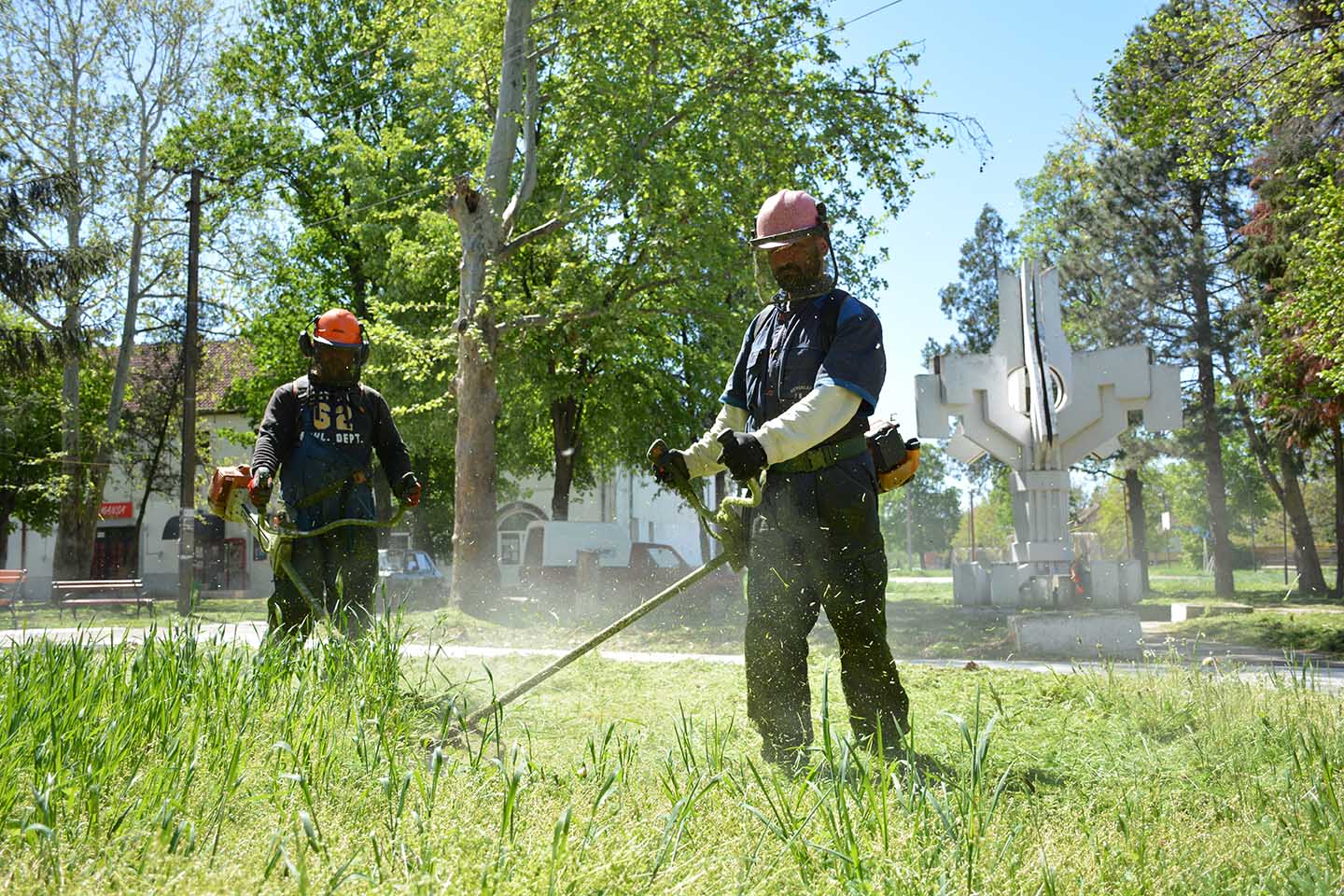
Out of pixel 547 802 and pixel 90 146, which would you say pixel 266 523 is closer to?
pixel 547 802

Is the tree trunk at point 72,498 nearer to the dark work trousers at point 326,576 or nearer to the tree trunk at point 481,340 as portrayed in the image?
the tree trunk at point 481,340

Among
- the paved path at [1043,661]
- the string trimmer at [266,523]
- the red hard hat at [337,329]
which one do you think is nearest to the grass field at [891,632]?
the paved path at [1043,661]

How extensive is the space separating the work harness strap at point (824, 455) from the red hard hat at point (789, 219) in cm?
78

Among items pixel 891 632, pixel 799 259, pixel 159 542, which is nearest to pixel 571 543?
pixel 891 632

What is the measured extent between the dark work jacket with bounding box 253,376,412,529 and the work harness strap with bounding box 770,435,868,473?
2.34 m

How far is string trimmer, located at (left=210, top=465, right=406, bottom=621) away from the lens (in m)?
5.31

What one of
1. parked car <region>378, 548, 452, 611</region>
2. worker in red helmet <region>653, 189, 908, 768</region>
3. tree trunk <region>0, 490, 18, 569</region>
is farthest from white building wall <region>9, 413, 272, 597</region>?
worker in red helmet <region>653, 189, 908, 768</region>

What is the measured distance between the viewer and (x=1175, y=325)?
29.0 meters

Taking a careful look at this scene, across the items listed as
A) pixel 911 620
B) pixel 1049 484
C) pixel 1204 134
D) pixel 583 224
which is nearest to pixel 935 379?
pixel 1049 484

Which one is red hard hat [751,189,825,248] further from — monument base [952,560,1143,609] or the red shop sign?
the red shop sign

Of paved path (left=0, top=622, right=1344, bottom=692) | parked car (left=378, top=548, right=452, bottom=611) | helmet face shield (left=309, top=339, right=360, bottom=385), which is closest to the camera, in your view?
helmet face shield (left=309, top=339, right=360, bottom=385)

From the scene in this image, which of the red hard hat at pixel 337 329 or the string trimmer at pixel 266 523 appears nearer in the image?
the string trimmer at pixel 266 523

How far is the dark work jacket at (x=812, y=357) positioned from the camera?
13.0 feet

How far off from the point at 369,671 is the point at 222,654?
64 cm
